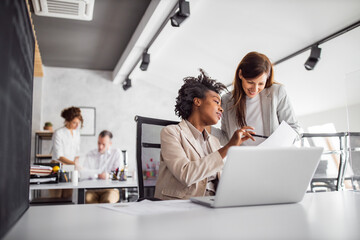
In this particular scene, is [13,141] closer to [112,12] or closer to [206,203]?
[206,203]

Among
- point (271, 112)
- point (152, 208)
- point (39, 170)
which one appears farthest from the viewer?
point (39, 170)

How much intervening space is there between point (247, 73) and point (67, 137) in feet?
10.2

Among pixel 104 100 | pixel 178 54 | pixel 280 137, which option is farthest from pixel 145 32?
pixel 280 137

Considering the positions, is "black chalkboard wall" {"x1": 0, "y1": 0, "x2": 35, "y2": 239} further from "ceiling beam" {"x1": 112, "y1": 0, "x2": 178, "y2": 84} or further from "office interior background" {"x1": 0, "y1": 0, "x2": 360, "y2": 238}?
"ceiling beam" {"x1": 112, "y1": 0, "x2": 178, "y2": 84}

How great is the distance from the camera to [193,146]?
148cm

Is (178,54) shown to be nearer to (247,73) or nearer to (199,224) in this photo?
(247,73)

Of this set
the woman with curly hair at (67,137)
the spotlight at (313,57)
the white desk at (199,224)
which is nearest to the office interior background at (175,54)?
the spotlight at (313,57)

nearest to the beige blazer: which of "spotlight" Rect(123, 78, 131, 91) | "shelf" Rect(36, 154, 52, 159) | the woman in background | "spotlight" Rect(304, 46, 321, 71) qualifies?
the woman in background

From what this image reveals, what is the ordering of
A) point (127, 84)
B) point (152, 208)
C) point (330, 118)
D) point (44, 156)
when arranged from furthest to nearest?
point (127, 84) → point (44, 156) → point (330, 118) → point (152, 208)

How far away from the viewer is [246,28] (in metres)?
4.05

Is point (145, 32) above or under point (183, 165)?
above

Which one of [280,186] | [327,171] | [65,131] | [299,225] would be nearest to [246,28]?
[327,171]

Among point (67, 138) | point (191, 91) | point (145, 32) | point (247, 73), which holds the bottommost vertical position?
point (67, 138)

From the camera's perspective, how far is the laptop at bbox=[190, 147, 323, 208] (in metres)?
0.84
